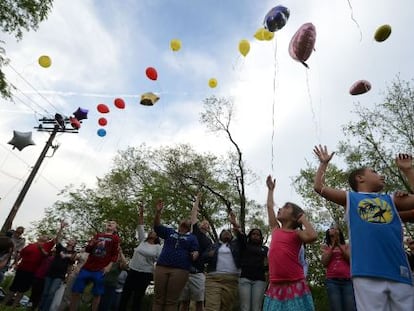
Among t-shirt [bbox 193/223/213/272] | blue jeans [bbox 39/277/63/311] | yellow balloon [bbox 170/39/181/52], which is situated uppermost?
yellow balloon [bbox 170/39/181/52]

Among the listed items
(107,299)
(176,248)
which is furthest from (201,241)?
(107,299)

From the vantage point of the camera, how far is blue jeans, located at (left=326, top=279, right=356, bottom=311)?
5.05 meters

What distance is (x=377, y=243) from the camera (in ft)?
7.77

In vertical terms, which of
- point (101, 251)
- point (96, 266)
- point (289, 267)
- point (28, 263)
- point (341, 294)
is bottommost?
point (289, 267)

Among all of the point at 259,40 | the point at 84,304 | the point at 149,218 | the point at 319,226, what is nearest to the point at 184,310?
the point at 84,304

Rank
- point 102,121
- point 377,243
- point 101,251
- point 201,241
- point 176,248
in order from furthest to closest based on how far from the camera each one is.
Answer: point 102,121, point 201,241, point 101,251, point 176,248, point 377,243

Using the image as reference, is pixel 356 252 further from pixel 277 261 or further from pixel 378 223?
pixel 277 261

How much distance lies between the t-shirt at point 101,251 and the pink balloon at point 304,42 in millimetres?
4839

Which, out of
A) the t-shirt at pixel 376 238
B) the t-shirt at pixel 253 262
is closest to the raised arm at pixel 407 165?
the t-shirt at pixel 376 238

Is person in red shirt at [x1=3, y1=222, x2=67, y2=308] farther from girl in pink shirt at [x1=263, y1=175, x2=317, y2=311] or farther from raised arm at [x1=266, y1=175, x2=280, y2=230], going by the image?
girl in pink shirt at [x1=263, y1=175, x2=317, y2=311]

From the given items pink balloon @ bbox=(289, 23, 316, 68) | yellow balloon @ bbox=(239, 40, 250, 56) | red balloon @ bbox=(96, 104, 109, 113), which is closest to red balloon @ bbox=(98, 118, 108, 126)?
red balloon @ bbox=(96, 104, 109, 113)

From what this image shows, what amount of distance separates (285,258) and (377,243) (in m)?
1.08

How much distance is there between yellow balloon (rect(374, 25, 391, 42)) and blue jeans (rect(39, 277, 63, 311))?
7.76 m

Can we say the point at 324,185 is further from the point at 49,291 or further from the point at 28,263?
the point at 28,263
